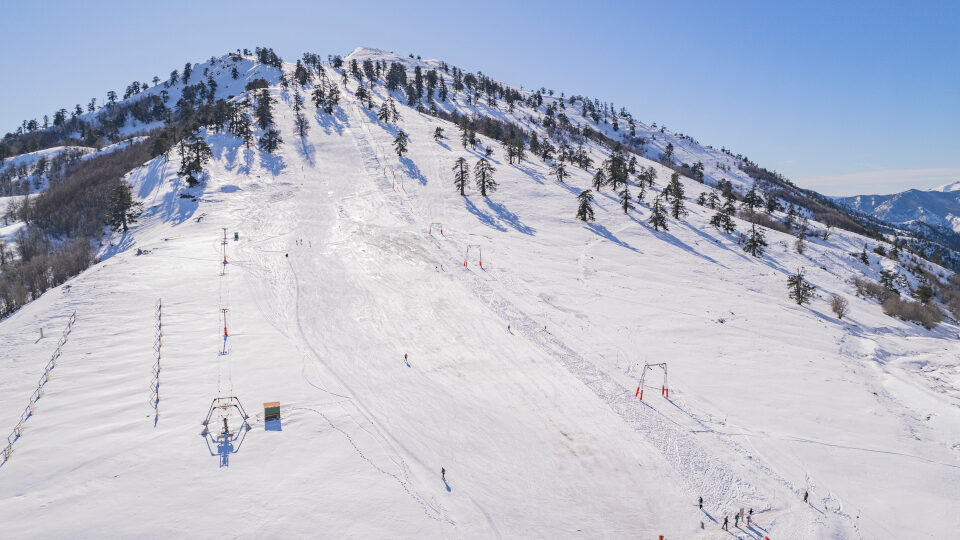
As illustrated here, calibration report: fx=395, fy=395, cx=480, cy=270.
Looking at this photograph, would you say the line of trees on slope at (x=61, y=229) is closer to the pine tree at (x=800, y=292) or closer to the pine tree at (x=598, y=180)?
the pine tree at (x=598, y=180)

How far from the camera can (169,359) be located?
27234 millimetres

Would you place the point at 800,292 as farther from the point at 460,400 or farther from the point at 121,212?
the point at 121,212

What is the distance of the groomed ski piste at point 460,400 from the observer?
18.3 meters

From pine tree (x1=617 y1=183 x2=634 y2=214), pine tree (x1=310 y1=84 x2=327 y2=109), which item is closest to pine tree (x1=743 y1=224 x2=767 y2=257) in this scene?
pine tree (x1=617 y1=183 x2=634 y2=214)

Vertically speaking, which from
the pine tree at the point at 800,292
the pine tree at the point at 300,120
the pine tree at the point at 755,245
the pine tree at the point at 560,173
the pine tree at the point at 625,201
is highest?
the pine tree at the point at 300,120

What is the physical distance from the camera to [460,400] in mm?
26500

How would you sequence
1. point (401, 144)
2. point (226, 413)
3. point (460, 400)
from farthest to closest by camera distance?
1. point (401, 144)
2. point (460, 400)
3. point (226, 413)

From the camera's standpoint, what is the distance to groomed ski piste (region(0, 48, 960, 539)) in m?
18.3

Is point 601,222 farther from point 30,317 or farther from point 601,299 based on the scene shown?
point 30,317

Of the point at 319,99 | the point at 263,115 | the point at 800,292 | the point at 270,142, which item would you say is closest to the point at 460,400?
the point at 800,292

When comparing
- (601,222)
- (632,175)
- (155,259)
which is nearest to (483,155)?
(601,222)

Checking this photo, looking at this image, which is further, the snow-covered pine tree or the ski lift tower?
the snow-covered pine tree

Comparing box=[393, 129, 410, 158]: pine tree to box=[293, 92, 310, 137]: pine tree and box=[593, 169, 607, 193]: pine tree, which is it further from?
box=[593, 169, 607, 193]: pine tree

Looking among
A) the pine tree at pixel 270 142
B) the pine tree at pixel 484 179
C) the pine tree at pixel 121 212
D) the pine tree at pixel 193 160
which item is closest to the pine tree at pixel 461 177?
the pine tree at pixel 484 179
